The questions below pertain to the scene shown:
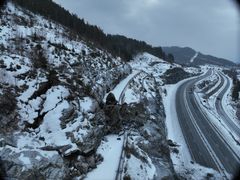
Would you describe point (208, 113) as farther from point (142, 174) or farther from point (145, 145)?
point (142, 174)

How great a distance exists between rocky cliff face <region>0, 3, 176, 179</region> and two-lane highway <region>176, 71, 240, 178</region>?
27.0 feet

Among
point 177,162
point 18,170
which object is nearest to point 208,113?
point 177,162

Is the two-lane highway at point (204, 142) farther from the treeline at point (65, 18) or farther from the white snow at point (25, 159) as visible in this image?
the white snow at point (25, 159)

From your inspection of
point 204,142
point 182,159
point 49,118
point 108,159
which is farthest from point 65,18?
point 108,159

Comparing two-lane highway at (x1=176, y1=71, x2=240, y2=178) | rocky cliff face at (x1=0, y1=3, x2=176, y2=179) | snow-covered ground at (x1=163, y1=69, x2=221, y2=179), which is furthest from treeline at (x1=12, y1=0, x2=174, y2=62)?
two-lane highway at (x1=176, y1=71, x2=240, y2=178)

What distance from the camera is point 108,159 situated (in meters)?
16.2

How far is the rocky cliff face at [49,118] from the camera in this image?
504 inches

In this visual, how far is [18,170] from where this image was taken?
1175 centimetres

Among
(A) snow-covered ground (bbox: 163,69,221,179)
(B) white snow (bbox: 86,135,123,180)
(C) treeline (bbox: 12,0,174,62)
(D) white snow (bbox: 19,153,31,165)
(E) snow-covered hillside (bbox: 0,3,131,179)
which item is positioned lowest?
(A) snow-covered ground (bbox: 163,69,221,179)

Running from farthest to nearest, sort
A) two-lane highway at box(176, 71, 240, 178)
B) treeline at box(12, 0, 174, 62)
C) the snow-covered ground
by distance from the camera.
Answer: treeline at box(12, 0, 174, 62) < two-lane highway at box(176, 71, 240, 178) < the snow-covered ground

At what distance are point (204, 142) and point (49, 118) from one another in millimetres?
27452

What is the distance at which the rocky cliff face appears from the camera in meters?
12.8

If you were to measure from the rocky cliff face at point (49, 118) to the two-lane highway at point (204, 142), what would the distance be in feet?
27.0

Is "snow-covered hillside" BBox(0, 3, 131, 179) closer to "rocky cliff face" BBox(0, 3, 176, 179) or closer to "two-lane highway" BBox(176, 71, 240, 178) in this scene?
→ "rocky cliff face" BBox(0, 3, 176, 179)
